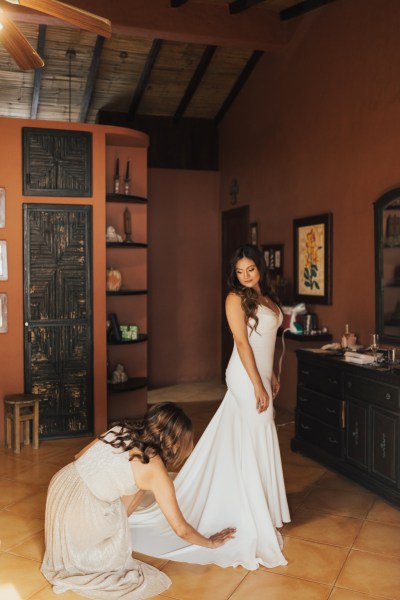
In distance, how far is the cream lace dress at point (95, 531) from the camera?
2770 mm

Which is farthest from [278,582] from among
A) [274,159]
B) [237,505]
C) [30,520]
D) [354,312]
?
[274,159]

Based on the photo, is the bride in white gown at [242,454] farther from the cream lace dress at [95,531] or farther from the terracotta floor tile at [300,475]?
the terracotta floor tile at [300,475]

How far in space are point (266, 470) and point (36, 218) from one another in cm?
300

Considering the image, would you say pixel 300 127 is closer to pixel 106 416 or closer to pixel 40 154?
pixel 40 154

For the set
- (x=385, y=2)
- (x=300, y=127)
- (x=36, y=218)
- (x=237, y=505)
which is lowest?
(x=237, y=505)

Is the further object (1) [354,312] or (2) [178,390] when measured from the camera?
(2) [178,390]

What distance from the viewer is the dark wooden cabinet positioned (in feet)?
12.8

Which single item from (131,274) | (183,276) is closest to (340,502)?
(131,274)

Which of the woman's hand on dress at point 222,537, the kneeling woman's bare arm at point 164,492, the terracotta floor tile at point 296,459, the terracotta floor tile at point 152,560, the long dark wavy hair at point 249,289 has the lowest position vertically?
the terracotta floor tile at point 152,560

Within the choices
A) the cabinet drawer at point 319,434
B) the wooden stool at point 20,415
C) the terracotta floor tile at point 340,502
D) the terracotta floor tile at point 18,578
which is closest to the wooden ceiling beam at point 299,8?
the cabinet drawer at point 319,434

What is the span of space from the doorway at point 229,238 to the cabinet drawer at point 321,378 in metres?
2.69

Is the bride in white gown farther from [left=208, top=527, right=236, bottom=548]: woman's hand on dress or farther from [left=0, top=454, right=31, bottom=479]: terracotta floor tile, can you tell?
[left=0, top=454, right=31, bottom=479]: terracotta floor tile

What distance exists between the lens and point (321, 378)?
466 centimetres

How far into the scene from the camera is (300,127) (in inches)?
238
